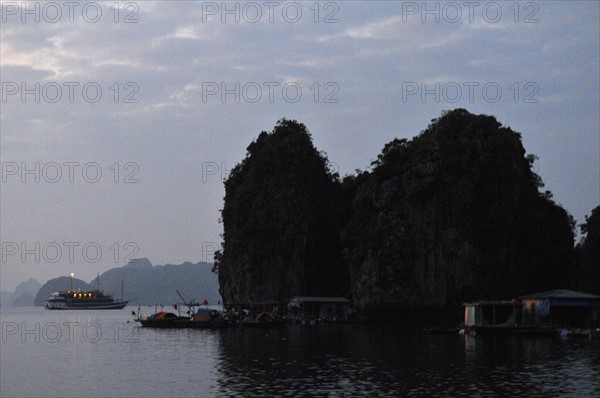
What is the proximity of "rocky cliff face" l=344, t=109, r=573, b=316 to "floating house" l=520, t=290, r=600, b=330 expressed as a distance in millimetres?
19534

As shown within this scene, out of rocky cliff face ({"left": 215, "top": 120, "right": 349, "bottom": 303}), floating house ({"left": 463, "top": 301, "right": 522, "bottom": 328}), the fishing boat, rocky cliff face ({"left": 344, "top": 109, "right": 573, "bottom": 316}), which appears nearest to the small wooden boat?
the fishing boat

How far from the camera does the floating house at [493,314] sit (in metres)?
82.9

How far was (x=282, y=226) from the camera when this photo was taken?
131875 mm

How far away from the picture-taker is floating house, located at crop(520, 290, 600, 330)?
81.2m

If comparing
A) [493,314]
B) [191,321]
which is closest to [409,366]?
[493,314]

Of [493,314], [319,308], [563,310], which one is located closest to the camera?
[493,314]

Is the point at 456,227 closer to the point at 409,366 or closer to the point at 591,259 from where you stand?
the point at 591,259

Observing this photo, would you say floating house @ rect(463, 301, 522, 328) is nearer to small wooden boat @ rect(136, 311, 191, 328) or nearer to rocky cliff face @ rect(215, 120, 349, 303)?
small wooden boat @ rect(136, 311, 191, 328)

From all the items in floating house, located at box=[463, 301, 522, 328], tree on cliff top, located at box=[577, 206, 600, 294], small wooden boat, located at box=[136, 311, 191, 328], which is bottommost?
small wooden boat, located at box=[136, 311, 191, 328]

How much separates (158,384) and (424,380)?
48.8 ft

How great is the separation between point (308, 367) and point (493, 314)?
36.6 m

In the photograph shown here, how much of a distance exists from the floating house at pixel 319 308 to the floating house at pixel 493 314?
29.6 meters

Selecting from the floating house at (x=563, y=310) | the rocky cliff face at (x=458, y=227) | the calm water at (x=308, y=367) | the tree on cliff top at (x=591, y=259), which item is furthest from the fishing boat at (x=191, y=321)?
the tree on cliff top at (x=591, y=259)

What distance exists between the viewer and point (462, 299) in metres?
110
